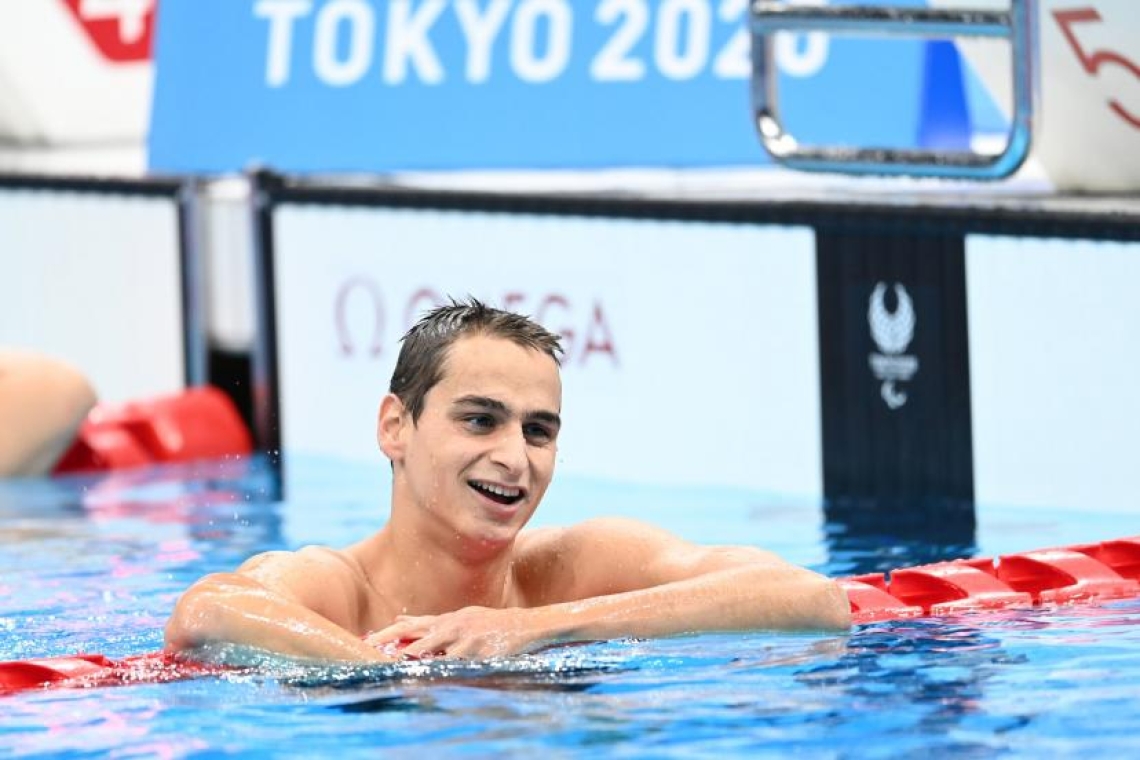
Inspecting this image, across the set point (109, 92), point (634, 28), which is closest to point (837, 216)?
point (634, 28)

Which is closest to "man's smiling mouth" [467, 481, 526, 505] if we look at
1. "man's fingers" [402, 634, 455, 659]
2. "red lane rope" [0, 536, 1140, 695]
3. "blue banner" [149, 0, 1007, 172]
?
"man's fingers" [402, 634, 455, 659]

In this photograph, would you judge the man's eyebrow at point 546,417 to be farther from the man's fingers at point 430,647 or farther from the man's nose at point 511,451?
the man's fingers at point 430,647

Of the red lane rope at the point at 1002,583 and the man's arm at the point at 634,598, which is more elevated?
the man's arm at the point at 634,598

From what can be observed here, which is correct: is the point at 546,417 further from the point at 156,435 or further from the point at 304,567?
the point at 156,435

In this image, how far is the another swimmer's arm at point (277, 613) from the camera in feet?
13.4

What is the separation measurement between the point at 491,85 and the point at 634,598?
14.5 ft

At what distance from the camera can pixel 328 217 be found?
852cm

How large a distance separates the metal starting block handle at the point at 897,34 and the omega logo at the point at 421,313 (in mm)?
922

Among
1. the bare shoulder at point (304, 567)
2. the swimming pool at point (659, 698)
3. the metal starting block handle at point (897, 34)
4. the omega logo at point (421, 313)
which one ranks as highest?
the metal starting block handle at point (897, 34)

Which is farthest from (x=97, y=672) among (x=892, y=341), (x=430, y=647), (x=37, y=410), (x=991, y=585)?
(x=37, y=410)

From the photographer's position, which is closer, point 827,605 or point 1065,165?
point 827,605

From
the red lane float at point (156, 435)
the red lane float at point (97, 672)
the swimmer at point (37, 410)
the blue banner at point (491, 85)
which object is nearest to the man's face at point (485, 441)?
the red lane float at point (97, 672)

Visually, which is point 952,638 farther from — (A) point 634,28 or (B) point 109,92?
(B) point 109,92

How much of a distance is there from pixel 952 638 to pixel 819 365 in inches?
97.0
